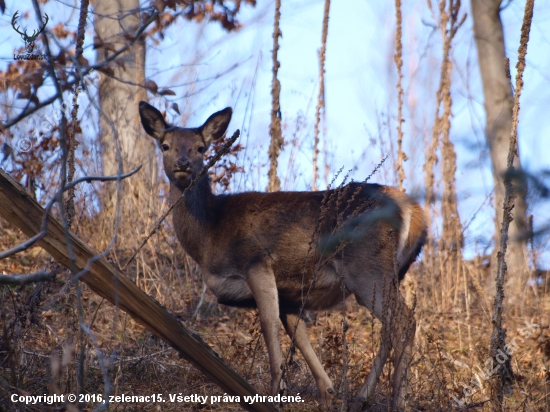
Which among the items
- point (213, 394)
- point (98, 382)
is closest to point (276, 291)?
point (213, 394)

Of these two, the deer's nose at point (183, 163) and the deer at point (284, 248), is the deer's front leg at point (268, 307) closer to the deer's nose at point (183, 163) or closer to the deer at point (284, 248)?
the deer at point (284, 248)

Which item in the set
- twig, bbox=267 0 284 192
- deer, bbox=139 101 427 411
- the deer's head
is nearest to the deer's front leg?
deer, bbox=139 101 427 411

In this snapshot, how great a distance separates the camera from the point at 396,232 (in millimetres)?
5695

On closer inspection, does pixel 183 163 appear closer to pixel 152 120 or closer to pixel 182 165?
pixel 182 165

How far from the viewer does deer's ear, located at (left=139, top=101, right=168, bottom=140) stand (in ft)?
21.3

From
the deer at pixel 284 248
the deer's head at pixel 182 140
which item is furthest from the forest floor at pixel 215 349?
the deer's head at pixel 182 140

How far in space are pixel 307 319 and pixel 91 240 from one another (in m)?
2.85

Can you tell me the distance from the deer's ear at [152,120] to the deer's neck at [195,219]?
2.12 feet

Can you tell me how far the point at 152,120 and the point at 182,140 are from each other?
1.57 ft

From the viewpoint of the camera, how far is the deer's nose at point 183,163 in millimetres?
5980

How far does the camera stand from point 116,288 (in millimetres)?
3002

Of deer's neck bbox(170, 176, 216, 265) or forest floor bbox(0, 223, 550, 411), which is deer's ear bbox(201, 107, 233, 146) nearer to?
deer's neck bbox(170, 176, 216, 265)

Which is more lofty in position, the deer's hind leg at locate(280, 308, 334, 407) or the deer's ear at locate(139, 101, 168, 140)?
the deer's ear at locate(139, 101, 168, 140)

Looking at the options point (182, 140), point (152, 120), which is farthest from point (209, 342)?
point (152, 120)
